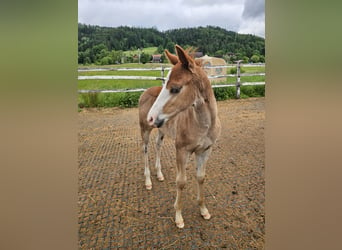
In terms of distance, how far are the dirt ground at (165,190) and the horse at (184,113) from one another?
7 cm

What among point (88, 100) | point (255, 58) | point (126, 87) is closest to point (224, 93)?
point (255, 58)

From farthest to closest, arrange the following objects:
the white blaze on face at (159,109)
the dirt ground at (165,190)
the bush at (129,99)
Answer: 1. the bush at (129,99)
2. the dirt ground at (165,190)
3. the white blaze on face at (159,109)

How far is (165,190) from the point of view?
1298 millimetres

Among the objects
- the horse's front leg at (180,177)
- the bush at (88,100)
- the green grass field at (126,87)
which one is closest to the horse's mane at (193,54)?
the green grass field at (126,87)

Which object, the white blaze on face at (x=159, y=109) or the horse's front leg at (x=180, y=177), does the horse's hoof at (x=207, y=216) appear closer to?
the horse's front leg at (x=180, y=177)

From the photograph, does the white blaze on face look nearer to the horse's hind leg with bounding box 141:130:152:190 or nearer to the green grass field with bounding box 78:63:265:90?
the green grass field with bounding box 78:63:265:90

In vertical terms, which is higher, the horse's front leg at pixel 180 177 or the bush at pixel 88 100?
the bush at pixel 88 100

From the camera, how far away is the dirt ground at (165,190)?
1048 mm

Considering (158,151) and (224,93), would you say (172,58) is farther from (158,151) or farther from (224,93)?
(158,151)
